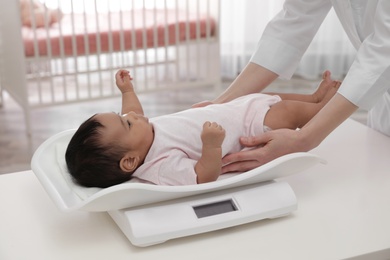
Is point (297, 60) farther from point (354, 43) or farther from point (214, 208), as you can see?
point (214, 208)

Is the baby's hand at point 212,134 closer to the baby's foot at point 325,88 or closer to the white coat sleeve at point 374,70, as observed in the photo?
the white coat sleeve at point 374,70

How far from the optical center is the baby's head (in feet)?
3.35

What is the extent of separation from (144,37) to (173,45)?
18cm

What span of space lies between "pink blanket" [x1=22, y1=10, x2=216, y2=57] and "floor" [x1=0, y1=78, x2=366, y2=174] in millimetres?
335

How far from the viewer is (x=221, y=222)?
0.96 meters

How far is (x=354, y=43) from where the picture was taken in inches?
53.0

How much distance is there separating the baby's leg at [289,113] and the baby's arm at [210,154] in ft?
0.78

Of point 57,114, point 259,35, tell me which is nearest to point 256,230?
point 57,114

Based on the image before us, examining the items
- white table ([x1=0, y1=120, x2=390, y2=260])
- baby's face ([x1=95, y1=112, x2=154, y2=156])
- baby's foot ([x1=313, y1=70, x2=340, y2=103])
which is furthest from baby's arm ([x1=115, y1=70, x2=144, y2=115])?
baby's foot ([x1=313, y1=70, x2=340, y2=103])

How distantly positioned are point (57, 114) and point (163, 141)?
6.59ft

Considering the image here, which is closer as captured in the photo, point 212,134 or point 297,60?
point 212,134

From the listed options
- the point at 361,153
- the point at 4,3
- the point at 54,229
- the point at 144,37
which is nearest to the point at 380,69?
the point at 361,153

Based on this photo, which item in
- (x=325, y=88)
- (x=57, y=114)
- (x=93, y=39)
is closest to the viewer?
(x=325, y=88)

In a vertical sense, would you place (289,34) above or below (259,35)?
above
